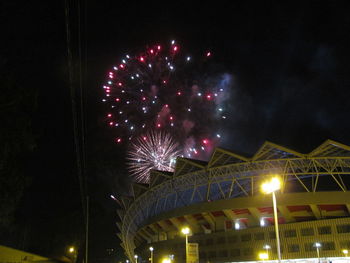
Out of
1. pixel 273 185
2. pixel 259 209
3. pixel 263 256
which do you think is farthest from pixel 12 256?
pixel 273 185

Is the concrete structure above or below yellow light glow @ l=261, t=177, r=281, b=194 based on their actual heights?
below

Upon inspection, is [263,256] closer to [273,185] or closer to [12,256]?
[273,185]

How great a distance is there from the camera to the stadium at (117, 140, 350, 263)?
42.3 metres

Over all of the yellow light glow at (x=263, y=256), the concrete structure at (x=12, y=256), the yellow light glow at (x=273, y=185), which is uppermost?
the yellow light glow at (x=273, y=185)

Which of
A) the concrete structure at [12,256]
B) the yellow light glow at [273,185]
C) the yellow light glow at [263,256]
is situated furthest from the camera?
the concrete structure at [12,256]

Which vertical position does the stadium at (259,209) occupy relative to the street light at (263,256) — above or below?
above

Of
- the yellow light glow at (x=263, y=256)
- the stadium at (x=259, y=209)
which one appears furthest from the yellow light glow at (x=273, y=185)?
the yellow light glow at (x=263, y=256)

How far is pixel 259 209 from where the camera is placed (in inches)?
1944

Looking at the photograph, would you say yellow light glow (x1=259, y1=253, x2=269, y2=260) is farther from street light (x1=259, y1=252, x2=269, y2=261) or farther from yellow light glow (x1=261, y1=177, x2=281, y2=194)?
yellow light glow (x1=261, y1=177, x2=281, y2=194)

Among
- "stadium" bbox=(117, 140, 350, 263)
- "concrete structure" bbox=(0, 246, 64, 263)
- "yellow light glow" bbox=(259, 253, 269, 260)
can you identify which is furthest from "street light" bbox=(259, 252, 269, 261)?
"concrete structure" bbox=(0, 246, 64, 263)

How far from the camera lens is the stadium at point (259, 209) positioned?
1665 inches

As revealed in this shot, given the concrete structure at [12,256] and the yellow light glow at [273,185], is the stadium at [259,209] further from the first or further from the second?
the concrete structure at [12,256]

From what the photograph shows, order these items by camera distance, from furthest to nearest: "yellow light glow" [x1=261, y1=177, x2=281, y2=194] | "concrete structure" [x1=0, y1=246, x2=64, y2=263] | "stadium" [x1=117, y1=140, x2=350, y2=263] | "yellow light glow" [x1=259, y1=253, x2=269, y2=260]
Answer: "concrete structure" [x1=0, y1=246, x2=64, y2=263] → "yellow light glow" [x1=259, y1=253, x2=269, y2=260] → "stadium" [x1=117, y1=140, x2=350, y2=263] → "yellow light glow" [x1=261, y1=177, x2=281, y2=194]

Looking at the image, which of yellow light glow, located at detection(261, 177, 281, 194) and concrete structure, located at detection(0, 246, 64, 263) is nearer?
yellow light glow, located at detection(261, 177, 281, 194)
